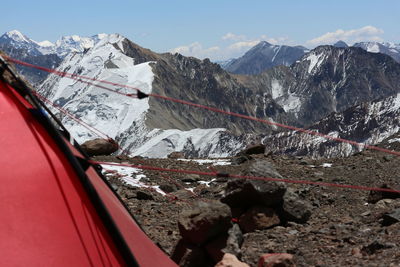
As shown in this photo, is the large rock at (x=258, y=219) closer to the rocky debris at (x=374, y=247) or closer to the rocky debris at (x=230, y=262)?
the rocky debris at (x=374, y=247)

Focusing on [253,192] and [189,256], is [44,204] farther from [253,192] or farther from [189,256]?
[253,192]

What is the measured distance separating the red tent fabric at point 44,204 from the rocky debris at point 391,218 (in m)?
6.87

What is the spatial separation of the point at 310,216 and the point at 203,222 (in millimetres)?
4415

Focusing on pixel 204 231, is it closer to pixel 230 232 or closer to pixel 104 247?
pixel 230 232

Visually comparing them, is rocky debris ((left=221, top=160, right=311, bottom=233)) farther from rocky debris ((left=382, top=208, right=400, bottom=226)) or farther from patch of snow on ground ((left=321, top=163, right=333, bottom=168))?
patch of snow on ground ((left=321, top=163, right=333, bottom=168))

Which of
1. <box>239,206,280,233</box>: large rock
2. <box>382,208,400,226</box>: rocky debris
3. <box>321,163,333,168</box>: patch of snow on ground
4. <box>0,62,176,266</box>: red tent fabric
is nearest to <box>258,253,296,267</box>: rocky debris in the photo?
<box>239,206,280,233</box>: large rock

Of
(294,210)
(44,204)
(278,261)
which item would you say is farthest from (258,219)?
(44,204)

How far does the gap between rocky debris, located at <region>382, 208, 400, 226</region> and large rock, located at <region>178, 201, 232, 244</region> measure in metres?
3.93

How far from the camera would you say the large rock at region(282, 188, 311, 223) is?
11.8 metres

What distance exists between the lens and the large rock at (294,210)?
1177 cm

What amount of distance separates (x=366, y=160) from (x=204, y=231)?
1603 centimetres

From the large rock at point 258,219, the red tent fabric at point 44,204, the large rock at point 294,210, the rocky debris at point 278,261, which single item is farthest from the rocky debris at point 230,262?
the large rock at point 294,210

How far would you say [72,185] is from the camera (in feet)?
18.7

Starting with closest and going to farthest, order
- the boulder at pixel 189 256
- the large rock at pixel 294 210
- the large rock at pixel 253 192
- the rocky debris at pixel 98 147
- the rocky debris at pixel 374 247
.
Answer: the rocky debris at pixel 374 247
the boulder at pixel 189 256
the large rock at pixel 253 192
the large rock at pixel 294 210
the rocky debris at pixel 98 147
